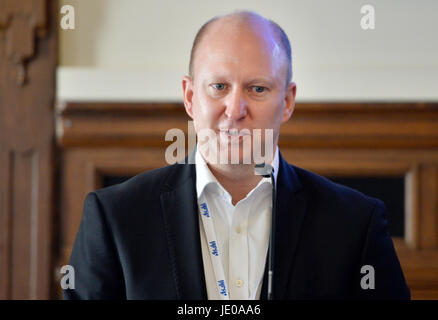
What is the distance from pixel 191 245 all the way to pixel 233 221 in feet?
0.33

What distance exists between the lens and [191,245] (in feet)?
2.97

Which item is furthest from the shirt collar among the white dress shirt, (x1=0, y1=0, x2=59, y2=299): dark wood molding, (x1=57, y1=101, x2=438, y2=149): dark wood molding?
(x1=0, y1=0, x2=59, y2=299): dark wood molding

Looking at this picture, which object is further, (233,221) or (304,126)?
(304,126)

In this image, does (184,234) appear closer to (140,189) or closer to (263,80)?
(140,189)

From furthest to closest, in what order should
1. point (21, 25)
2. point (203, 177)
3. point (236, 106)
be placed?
1. point (21, 25)
2. point (203, 177)
3. point (236, 106)

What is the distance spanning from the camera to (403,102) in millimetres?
1965

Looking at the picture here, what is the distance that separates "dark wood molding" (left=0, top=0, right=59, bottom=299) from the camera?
1974 mm

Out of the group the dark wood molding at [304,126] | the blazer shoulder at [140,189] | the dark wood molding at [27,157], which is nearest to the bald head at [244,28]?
the blazer shoulder at [140,189]

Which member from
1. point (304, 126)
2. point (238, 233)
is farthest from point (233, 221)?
point (304, 126)

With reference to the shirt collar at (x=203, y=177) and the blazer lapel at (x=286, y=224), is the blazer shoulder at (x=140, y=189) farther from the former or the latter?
Answer: the blazer lapel at (x=286, y=224)

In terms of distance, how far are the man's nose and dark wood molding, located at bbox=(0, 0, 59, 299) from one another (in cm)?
133

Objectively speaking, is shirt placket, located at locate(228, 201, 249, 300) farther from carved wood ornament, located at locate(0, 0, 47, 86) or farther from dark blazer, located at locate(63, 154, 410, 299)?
carved wood ornament, located at locate(0, 0, 47, 86)

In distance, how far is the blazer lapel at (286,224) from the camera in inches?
35.1
